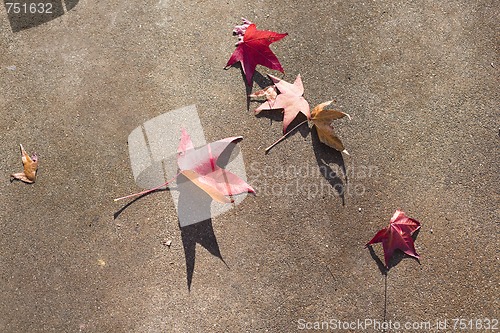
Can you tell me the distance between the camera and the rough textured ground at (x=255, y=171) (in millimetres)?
2723

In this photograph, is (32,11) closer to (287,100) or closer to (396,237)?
(287,100)

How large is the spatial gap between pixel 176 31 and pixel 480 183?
227 centimetres

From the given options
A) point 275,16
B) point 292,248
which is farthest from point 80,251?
point 275,16

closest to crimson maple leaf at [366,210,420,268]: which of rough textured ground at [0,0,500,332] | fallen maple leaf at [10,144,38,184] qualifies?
rough textured ground at [0,0,500,332]

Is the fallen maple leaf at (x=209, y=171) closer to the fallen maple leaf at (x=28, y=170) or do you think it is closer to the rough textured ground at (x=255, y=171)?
the rough textured ground at (x=255, y=171)

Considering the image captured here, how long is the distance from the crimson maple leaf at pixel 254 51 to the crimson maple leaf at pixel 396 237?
48.6 inches

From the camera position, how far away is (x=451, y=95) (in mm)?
2945

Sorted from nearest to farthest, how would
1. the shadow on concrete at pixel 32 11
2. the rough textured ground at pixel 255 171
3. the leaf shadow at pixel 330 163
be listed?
the rough textured ground at pixel 255 171
the leaf shadow at pixel 330 163
the shadow on concrete at pixel 32 11

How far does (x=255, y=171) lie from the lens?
112 inches

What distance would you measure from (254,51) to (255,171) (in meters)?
0.81

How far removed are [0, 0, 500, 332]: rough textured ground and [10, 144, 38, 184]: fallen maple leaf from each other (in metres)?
0.05

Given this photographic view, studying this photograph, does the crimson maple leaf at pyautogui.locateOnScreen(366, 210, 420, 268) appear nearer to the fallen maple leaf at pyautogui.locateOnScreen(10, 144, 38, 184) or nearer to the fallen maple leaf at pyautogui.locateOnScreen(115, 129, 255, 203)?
the fallen maple leaf at pyautogui.locateOnScreen(115, 129, 255, 203)

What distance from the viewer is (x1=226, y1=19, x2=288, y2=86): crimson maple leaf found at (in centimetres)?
288

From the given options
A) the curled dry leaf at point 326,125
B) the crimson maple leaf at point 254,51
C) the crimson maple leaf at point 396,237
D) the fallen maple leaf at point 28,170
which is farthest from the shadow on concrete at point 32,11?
the crimson maple leaf at point 396,237
